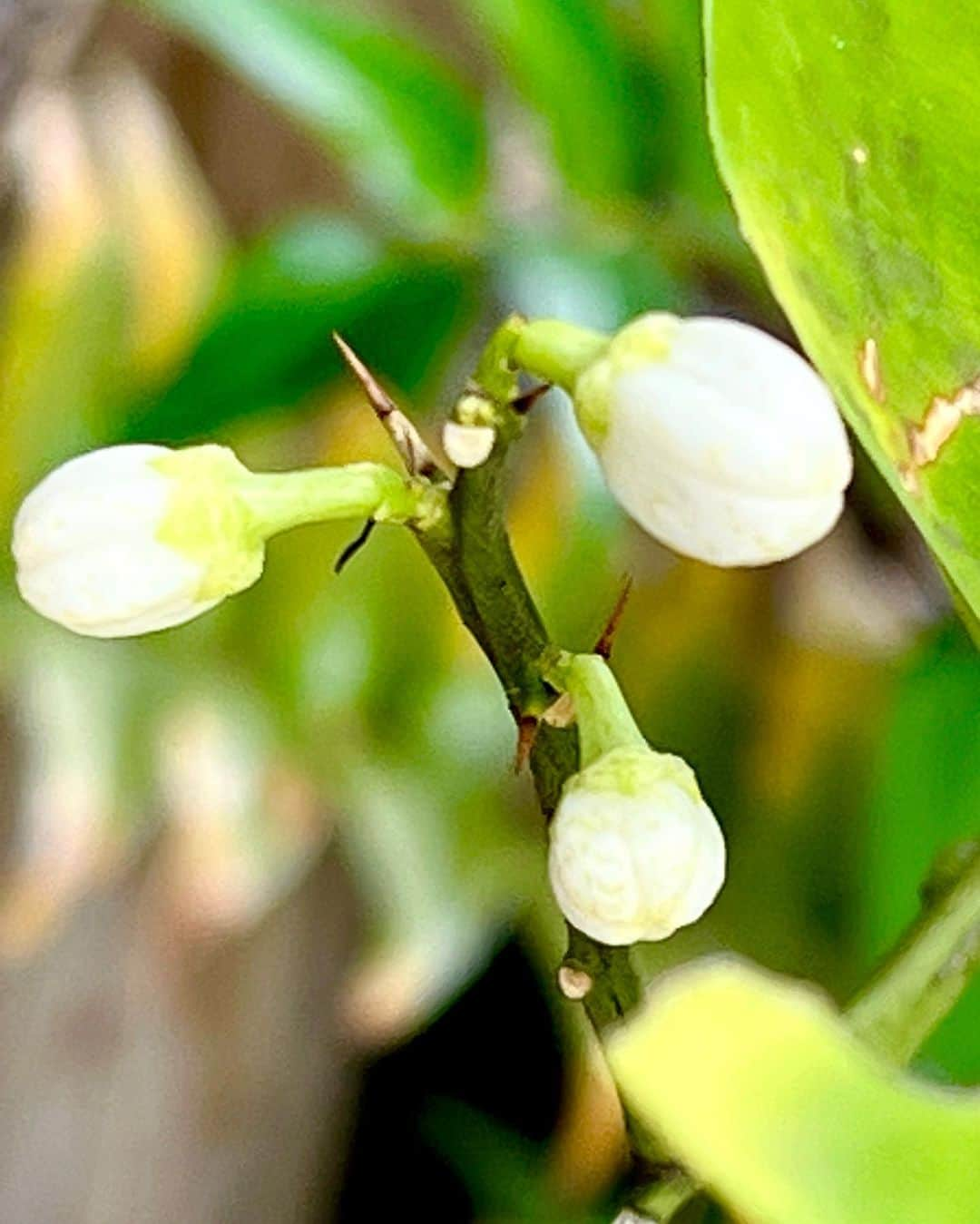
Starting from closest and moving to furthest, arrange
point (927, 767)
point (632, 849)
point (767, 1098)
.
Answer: point (767, 1098) → point (632, 849) → point (927, 767)

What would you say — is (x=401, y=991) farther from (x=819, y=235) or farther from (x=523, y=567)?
(x=819, y=235)

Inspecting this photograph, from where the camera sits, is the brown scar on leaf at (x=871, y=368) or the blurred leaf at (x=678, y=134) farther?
the blurred leaf at (x=678, y=134)

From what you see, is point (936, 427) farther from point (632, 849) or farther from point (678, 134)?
point (678, 134)

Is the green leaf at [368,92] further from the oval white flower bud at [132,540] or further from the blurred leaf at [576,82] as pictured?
the oval white flower bud at [132,540]

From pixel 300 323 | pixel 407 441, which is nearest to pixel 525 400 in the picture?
pixel 407 441

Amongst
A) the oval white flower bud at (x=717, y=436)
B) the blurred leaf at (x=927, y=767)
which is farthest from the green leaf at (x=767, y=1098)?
the blurred leaf at (x=927, y=767)

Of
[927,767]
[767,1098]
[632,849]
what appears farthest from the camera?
[927,767]

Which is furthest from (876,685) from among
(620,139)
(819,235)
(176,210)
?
(819,235)
